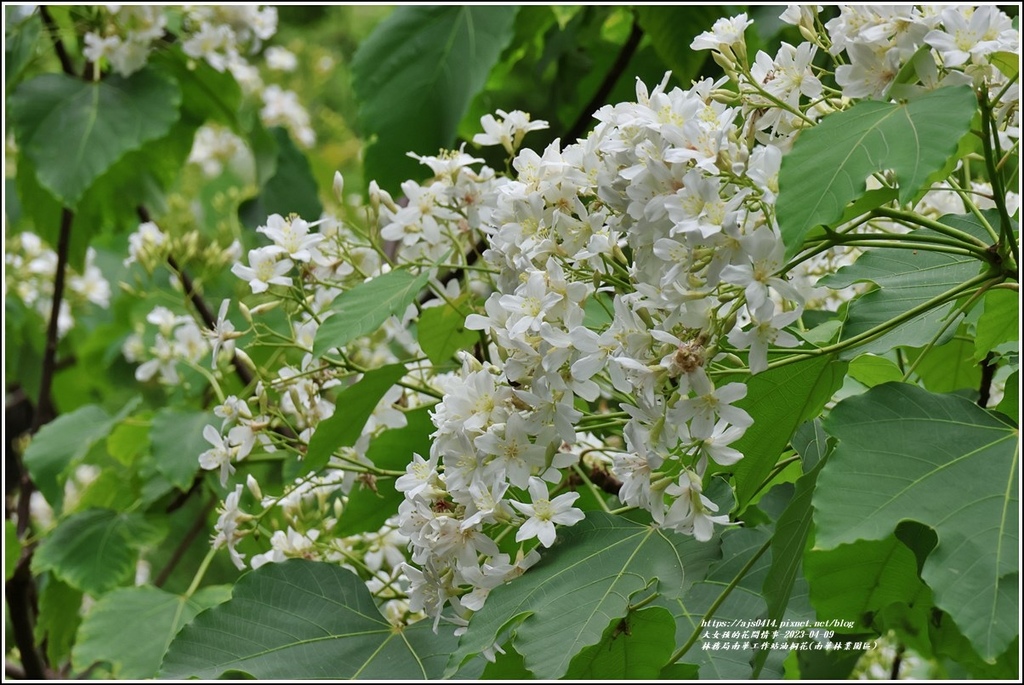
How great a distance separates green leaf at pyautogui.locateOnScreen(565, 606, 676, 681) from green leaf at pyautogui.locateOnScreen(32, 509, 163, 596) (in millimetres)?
872

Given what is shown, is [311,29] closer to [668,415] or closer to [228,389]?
[228,389]

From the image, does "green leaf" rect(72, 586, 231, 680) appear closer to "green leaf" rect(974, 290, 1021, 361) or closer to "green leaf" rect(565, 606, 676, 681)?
"green leaf" rect(565, 606, 676, 681)

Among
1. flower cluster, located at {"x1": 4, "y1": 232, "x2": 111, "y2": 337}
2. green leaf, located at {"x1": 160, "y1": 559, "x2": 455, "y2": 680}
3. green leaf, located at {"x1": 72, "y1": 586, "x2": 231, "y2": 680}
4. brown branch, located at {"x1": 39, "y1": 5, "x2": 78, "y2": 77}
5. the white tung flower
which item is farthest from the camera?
flower cluster, located at {"x1": 4, "y1": 232, "x2": 111, "y2": 337}

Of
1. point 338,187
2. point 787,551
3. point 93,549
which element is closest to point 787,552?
point 787,551

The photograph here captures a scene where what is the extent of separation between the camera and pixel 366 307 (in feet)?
2.61

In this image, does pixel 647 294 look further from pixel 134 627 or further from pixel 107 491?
pixel 107 491

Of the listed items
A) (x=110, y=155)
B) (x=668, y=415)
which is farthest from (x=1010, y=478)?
(x=110, y=155)

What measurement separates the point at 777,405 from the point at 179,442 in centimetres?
81

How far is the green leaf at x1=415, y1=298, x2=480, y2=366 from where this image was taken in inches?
35.3

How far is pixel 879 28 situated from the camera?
0.61 meters

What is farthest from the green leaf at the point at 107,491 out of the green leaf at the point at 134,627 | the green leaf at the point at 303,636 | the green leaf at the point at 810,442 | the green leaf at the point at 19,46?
the green leaf at the point at 810,442

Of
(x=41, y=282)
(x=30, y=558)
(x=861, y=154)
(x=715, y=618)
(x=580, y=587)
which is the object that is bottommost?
(x=30, y=558)

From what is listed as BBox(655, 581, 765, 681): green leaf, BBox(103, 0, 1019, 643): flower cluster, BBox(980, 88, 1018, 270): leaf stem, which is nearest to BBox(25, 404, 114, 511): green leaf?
BBox(103, 0, 1019, 643): flower cluster

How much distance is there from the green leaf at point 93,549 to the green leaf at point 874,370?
934 millimetres
